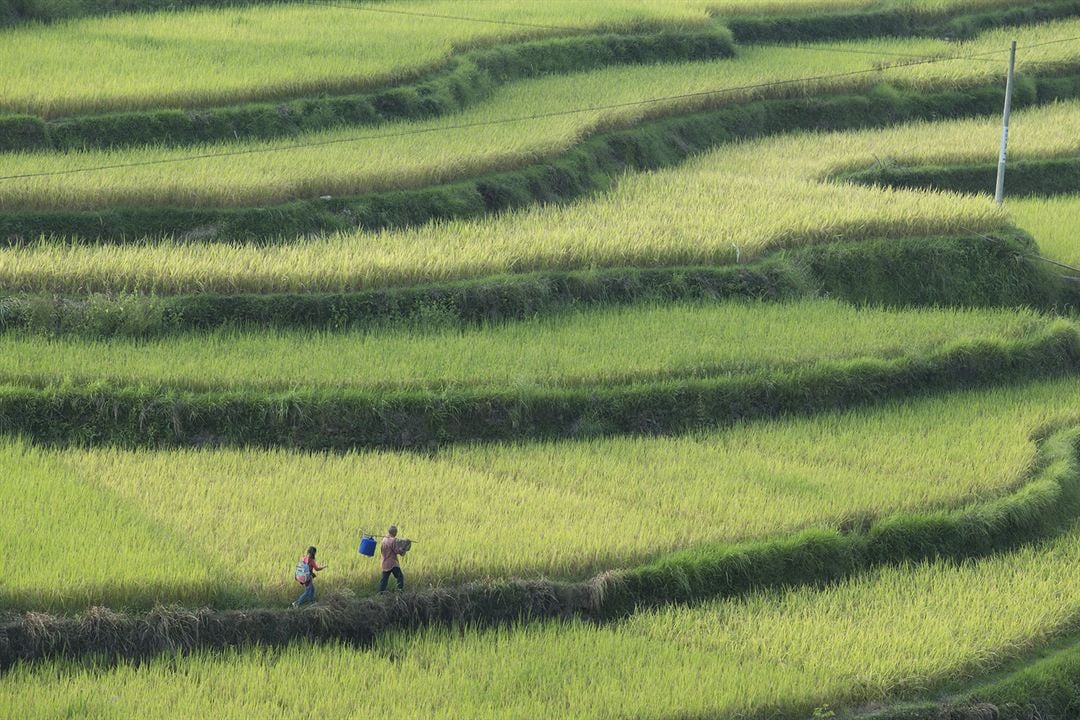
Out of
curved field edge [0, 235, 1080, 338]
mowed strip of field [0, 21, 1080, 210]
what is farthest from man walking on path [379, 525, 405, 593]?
mowed strip of field [0, 21, 1080, 210]

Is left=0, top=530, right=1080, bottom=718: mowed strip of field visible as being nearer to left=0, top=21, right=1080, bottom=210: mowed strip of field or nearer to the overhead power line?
left=0, top=21, right=1080, bottom=210: mowed strip of field

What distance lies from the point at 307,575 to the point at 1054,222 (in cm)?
1282

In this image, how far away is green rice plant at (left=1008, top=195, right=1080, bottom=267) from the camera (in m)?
19.2

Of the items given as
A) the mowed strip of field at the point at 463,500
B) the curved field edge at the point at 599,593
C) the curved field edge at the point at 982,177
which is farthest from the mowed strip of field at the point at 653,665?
the curved field edge at the point at 982,177

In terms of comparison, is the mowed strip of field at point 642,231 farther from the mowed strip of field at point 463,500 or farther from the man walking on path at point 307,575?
the man walking on path at point 307,575

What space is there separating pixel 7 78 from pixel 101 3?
14.0 ft

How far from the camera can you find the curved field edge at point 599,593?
10047 millimetres

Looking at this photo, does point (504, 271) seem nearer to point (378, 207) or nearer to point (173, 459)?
point (378, 207)

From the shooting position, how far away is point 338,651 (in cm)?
1028

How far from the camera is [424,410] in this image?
13.5 metres

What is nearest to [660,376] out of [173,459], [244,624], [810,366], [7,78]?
[810,366]

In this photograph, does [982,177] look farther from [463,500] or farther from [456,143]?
[463,500]

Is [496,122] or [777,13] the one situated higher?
[777,13]

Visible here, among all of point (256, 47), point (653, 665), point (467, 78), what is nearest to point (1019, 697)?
point (653, 665)
